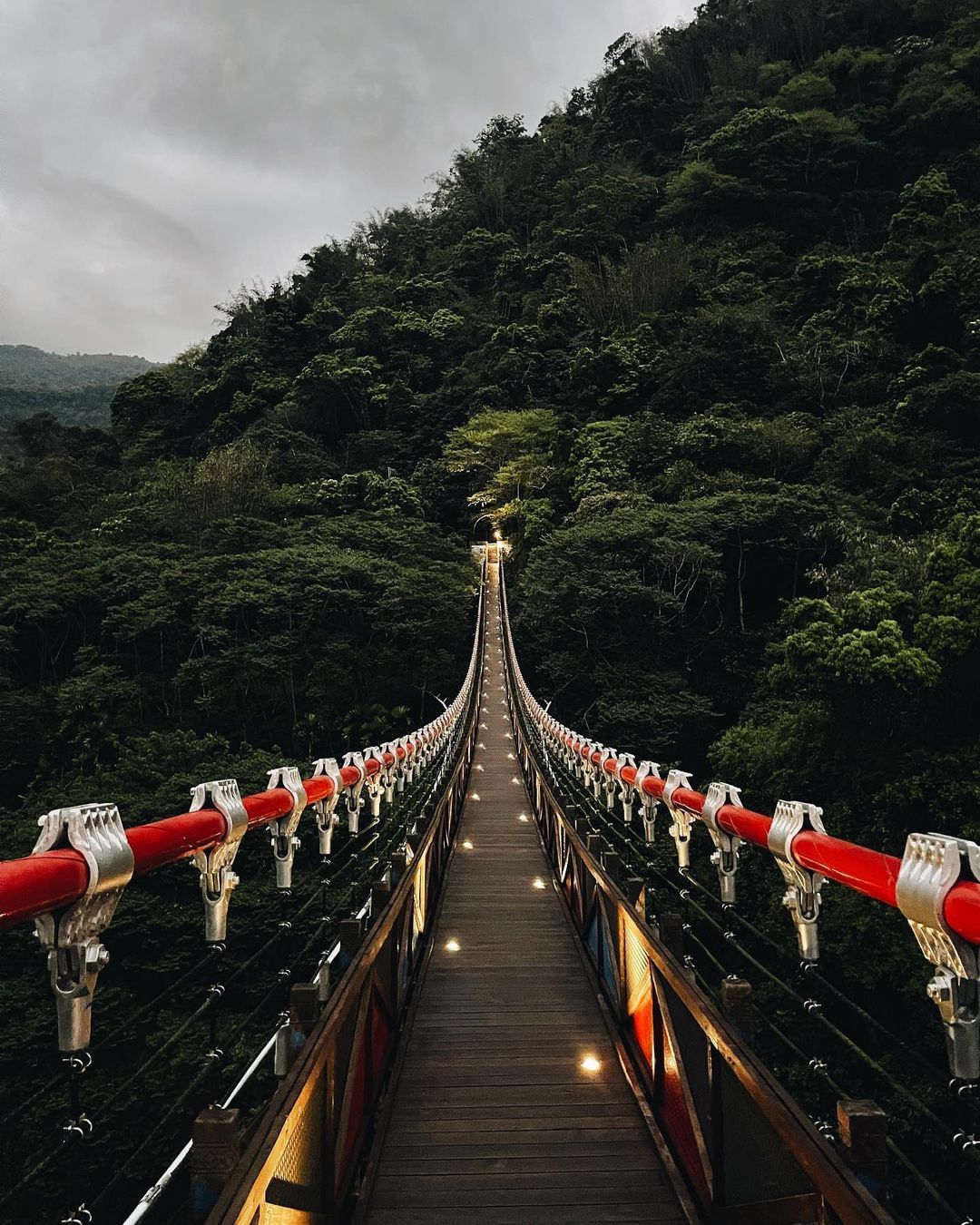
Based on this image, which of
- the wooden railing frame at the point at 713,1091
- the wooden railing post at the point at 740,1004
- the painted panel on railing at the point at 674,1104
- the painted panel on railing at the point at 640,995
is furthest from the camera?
the painted panel on railing at the point at 640,995

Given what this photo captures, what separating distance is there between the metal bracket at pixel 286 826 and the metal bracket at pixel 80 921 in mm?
932

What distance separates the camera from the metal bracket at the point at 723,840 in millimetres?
2002

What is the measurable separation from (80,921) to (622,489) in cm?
1759

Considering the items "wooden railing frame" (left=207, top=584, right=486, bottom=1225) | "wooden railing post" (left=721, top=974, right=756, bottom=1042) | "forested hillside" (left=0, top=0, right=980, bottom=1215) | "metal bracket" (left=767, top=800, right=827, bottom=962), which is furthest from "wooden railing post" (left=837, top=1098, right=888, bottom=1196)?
"forested hillside" (left=0, top=0, right=980, bottom=1215)

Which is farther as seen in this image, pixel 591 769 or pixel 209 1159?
pixel 591 769

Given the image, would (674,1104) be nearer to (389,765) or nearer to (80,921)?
(80,921)

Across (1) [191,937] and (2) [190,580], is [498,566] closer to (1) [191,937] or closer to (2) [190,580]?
(2) [190,580]

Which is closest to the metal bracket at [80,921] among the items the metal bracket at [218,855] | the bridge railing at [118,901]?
the bridge railing at [118,901]

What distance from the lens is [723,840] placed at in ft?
6.57

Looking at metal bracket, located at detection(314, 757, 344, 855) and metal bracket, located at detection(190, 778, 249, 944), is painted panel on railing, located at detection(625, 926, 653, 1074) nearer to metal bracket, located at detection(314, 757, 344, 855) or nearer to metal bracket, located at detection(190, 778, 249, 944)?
metal bracket, located at detection(314, 757, 344, 855)

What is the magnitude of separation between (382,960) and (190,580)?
1438 cm

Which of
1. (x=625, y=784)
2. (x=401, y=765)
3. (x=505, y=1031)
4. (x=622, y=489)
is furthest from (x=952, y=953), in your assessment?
(x=622, y=489)

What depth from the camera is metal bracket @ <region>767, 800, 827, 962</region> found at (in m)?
1.45

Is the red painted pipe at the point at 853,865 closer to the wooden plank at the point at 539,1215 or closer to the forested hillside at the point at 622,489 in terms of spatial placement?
the wooden plank at the point at 539,1215
